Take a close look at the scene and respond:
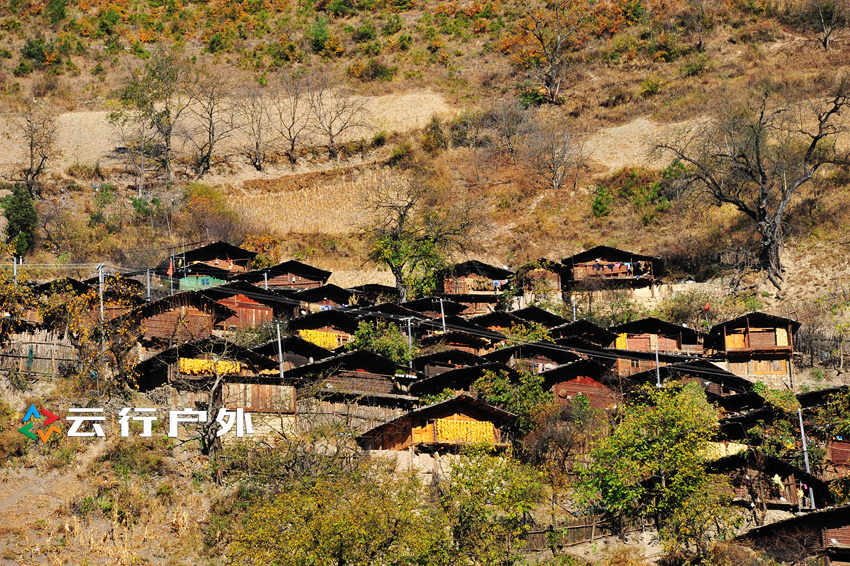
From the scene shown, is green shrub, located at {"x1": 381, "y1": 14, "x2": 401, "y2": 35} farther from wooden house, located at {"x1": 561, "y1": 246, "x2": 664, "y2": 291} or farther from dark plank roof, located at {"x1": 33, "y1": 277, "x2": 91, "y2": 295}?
dark plank roof, located at {"x1": 33, "y1": 277, "x2": 91, "y2": 295}

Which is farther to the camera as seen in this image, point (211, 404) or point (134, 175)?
point (134, 175)

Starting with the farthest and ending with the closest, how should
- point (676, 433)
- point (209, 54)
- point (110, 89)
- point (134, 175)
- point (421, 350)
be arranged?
1. point (209, 54)
2. point (110, 89)
3. point (134, 175)
4. point (421, 350)
5. point (676, 433)

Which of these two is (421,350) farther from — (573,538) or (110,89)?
(110,89)

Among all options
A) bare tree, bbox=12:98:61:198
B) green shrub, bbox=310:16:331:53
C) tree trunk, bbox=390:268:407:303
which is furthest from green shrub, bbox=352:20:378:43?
tree trunk, bbox=390:268:407:303

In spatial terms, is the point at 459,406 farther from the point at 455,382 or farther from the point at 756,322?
the point at 756,322

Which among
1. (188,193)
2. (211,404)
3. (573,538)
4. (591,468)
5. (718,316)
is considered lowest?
(573,538)

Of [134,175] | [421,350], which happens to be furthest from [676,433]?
[134,175]
